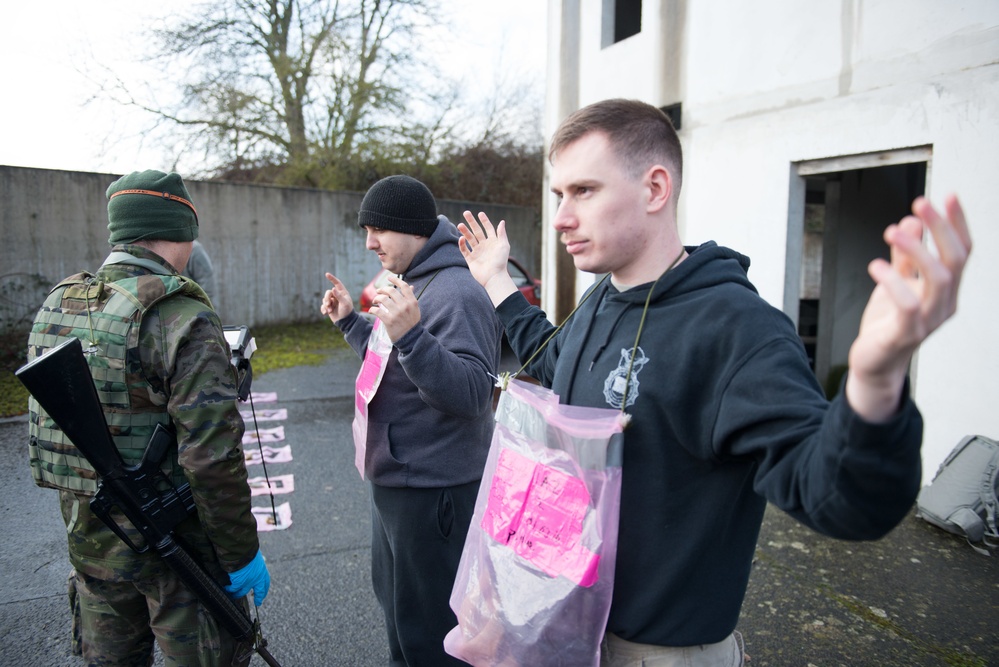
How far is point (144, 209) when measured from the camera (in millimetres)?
1952

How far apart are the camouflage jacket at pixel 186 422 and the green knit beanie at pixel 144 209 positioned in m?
0.11

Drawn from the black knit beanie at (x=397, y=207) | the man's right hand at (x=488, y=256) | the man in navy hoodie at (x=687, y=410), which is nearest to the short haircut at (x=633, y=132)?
the man in navy hoodie at (x=687, y=410)

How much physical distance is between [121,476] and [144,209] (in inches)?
31.6

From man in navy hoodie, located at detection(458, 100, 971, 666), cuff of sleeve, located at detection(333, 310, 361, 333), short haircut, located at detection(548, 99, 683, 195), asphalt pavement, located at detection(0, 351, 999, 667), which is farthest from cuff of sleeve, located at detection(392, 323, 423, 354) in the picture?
asphalt pavement, located at detection(0, 351, 999, 667)

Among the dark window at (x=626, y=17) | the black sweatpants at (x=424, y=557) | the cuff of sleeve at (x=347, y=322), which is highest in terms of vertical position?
the dark window at (x=626, y=17)

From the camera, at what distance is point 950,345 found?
3.91 metres

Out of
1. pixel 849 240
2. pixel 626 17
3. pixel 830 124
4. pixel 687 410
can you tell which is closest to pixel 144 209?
pixel 687 410

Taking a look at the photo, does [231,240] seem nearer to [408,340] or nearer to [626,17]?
[626,17]

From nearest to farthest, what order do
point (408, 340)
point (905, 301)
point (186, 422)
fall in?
1. point (905, 301)
2. point (186, 422)
3. point (408, 340)

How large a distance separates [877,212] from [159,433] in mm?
7557

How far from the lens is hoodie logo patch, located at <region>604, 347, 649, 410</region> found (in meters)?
1.31

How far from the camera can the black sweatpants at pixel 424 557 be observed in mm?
2242

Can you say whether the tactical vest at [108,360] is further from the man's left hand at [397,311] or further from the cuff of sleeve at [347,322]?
the cuff of sleeve at [347,322]

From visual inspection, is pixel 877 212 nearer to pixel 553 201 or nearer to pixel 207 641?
pixel 553 201
